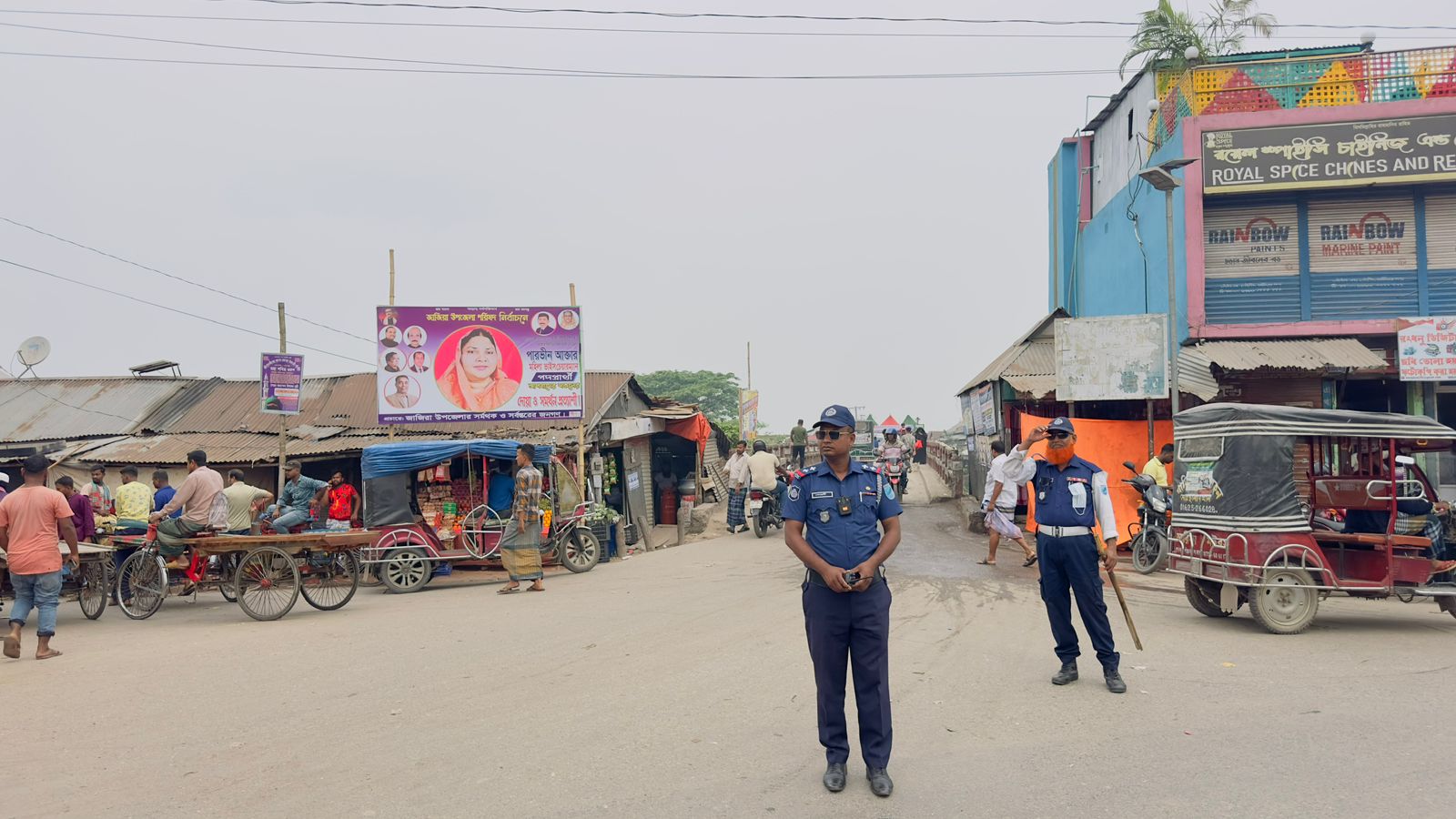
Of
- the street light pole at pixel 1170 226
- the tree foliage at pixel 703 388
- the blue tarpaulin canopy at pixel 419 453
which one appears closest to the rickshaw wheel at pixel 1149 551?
the street light pole at pixel 1170 226

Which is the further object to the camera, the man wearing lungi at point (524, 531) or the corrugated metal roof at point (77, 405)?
the corrugated metal roof at point (77, 405)

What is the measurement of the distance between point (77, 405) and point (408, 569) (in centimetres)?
1393

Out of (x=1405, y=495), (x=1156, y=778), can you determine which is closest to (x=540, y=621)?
(x=1156, y=778)

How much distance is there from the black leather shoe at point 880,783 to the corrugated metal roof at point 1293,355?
13.2 m

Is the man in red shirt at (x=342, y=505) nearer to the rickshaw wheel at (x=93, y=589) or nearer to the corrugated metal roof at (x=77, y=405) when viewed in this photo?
the rickshaw wheel at (x=93, y=589)

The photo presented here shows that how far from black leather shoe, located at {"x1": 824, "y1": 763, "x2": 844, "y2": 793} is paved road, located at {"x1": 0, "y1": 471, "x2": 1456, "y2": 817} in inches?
2.1

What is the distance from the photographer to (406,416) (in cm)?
1659

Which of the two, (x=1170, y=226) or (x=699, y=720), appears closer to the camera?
(x=699, y=720)

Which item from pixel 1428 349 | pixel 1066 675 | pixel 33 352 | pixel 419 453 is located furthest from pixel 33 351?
pixel 1428 349

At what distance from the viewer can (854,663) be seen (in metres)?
4.51

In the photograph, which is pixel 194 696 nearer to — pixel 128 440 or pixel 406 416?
pixel 406 416

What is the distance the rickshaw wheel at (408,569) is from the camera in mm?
13422

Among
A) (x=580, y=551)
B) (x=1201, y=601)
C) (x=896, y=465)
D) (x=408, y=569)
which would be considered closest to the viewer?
(x=1201, y=601)

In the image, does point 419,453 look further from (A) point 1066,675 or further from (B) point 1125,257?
(B) point 1125,257
